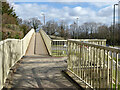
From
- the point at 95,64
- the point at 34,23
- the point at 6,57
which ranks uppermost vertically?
the point at 34,23

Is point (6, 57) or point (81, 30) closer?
point (6, 57)

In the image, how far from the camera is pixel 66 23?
51.5 m

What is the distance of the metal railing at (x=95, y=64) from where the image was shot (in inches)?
86.0

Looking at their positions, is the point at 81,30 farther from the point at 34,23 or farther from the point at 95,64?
the point at 95,64

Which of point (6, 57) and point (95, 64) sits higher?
point (6, 57)

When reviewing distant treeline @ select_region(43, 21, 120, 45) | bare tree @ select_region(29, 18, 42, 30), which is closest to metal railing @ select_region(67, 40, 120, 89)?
distant treeline @ select_region(43, 21, 120, 45)

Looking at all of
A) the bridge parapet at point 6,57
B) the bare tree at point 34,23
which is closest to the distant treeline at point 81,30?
the bare tree at point 34,23

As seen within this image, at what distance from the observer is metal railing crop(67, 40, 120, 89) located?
2.18m

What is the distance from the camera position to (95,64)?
360 cm

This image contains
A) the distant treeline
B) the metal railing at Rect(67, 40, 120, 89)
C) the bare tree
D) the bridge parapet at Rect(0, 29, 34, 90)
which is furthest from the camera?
A: the bare tree

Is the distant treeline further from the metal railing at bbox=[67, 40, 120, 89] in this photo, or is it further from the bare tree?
the metal railing at bbox=[67, 40, 120, 89]

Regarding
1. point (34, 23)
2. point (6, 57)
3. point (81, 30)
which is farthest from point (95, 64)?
point (34, 23)

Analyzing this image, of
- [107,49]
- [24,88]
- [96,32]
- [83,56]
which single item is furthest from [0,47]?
[96,32]

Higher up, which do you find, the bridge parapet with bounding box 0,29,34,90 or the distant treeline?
the distant treeline
